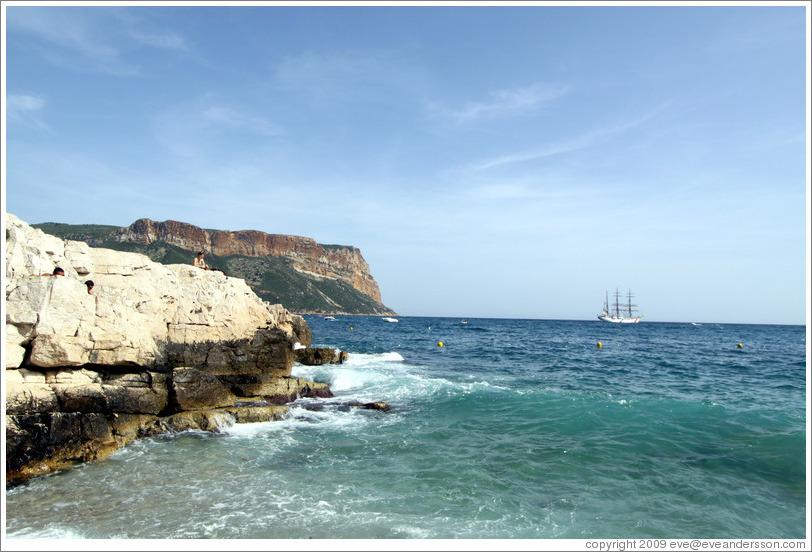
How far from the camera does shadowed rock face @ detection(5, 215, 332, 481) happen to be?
1082 cm

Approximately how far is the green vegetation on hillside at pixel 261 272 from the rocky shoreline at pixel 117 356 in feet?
260

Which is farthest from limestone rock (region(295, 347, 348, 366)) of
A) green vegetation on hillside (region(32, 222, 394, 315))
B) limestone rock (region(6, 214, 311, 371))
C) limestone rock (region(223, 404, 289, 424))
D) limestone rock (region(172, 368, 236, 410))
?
green vegetation on hillside (region(32, 222, 394, 315))

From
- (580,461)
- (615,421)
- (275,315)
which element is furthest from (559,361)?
(580,461)

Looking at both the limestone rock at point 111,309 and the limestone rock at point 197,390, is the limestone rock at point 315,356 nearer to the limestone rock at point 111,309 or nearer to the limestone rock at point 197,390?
the limestone rock at point 111,309

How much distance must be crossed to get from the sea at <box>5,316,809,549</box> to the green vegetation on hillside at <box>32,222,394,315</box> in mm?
85072

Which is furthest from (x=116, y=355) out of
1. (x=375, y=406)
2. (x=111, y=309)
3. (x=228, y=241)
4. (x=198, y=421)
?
(x=228, y=241)

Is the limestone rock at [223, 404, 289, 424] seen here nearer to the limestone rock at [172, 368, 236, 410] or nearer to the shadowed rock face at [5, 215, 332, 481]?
the shadowed rock face at [5, 215, 332, 481]

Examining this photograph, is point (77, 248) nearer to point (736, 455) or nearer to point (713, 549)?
point (713, 549)

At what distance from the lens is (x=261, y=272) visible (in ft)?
440

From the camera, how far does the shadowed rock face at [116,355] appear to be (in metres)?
10.8

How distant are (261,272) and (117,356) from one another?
4948 inches

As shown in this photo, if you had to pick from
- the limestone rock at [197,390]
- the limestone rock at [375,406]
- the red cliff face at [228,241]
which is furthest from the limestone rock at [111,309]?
the red cliff face at [228,241]

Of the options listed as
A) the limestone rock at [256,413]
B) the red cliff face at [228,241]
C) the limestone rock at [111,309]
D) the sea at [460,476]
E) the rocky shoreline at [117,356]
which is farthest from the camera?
Answer: the red cliff face at [228,241]

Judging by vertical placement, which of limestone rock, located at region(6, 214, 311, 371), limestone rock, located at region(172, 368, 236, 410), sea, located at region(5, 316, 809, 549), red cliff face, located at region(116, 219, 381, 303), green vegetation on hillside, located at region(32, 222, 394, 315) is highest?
red cliff face, located at region(116, 219, 381, 303)
